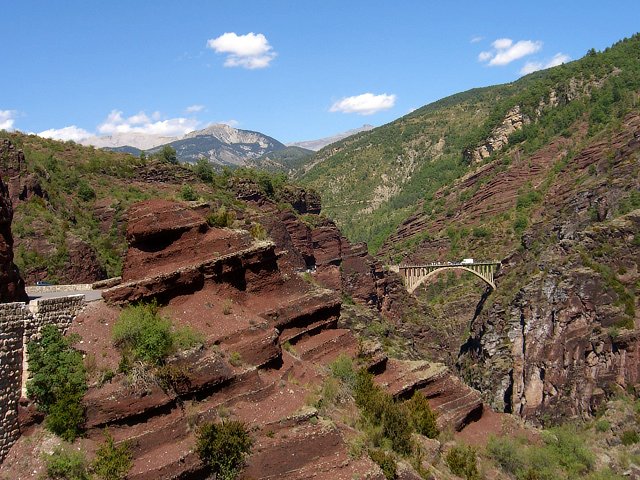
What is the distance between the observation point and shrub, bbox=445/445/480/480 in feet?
74.6

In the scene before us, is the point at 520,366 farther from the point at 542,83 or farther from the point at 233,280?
the point at 542,83

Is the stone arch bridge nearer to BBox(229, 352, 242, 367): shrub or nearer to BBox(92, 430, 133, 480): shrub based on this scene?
BBox(229, 352, 242, 367): shrub

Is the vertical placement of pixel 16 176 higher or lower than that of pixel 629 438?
higher

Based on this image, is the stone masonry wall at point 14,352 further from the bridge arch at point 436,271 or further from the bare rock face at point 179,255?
the bridge arch at point 436,271

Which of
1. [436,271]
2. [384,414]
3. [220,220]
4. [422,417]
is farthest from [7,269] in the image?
[436,271]

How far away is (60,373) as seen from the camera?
1612cm

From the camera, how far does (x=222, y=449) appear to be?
1603cm

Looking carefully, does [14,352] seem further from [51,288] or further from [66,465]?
[51,288]

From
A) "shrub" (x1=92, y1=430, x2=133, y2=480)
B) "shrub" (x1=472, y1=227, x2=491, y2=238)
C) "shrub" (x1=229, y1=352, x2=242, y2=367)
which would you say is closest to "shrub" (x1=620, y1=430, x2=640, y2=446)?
"shrub" (x1=229, y1=352, x2=242, y2=367)

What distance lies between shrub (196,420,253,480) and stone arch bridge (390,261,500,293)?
63930 millimetres

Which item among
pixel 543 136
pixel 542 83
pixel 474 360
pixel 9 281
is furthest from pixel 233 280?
pixel 542 83

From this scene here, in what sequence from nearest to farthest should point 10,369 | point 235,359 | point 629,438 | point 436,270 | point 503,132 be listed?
point 10,369, point 235,359, point 629,438, point 436,270, point 503,132

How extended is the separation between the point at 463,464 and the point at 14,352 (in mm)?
15852

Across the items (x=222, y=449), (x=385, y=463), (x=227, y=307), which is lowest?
(x=385, y=463)
